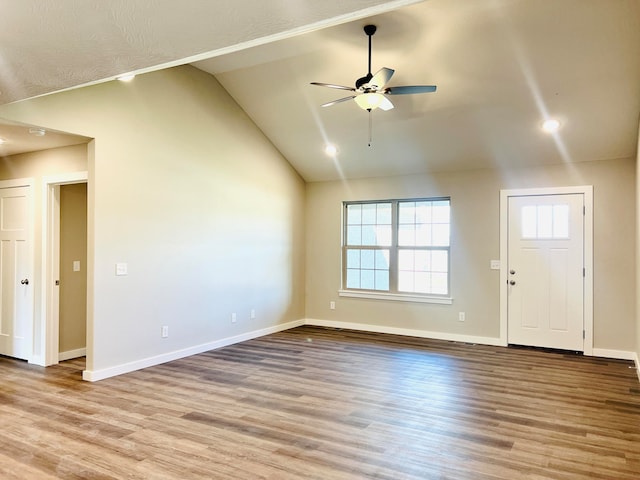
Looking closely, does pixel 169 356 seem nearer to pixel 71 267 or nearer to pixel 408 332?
pixel 71 267

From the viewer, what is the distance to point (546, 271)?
19.0ft

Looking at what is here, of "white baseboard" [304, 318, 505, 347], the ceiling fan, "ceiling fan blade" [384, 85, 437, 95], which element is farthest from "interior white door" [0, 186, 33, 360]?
"ceiling fan blade" [384, 85, 437, 95]

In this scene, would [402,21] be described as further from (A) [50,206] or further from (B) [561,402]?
(A) [50,206]

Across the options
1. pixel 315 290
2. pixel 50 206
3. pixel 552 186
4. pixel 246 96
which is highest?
pixel 246 96

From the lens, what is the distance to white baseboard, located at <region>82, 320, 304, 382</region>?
4.29 m

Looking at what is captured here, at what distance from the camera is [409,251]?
22.4ft

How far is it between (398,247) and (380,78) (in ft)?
11.1

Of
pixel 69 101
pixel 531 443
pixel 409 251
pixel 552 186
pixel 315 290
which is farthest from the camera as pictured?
pixel 315 290

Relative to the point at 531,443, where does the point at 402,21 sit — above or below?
above

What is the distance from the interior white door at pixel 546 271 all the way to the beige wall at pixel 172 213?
3.34 meters

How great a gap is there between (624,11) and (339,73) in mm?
2642

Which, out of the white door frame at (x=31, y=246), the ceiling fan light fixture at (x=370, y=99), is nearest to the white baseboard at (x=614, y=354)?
the ceiling fan light fixture at (x=370, y=99)

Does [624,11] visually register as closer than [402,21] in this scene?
Yes

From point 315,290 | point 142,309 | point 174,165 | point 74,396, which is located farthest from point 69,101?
point 315,290
